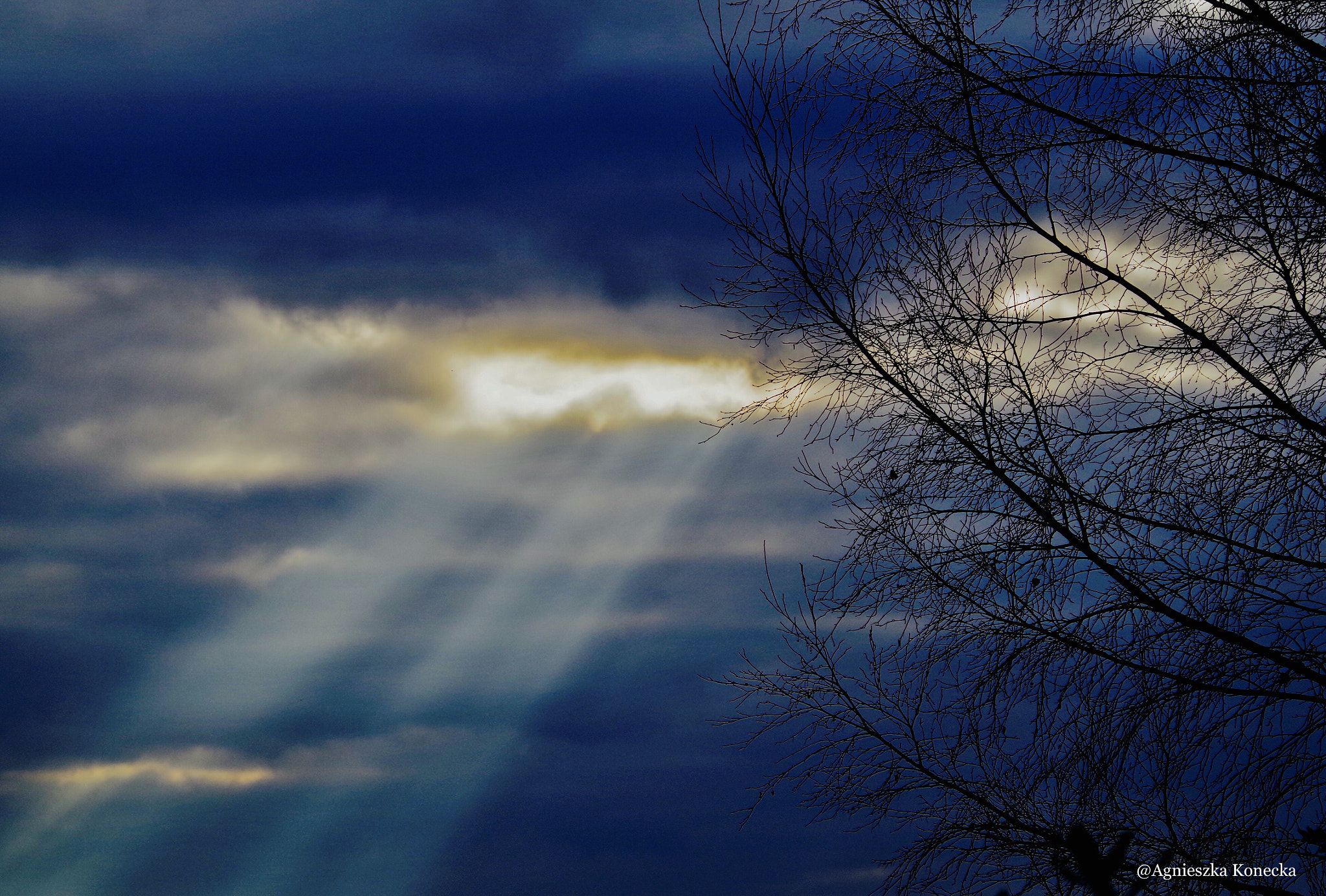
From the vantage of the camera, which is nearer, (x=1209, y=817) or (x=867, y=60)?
(x=1209, y=817)

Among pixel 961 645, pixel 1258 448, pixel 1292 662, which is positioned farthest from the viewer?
pixel 961 645

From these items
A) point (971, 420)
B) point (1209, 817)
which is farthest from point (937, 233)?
point (1209, 817)

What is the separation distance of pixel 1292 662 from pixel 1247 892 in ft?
3.76

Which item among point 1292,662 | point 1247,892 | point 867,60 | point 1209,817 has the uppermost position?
point 867,60

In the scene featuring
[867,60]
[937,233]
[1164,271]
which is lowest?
[1164,271]

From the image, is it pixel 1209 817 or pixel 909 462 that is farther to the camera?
pixel 909 462

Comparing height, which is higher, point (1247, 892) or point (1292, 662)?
point (1292, 662)

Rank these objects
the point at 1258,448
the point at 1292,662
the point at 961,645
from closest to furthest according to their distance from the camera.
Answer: the point at 1292,662 → the point at 1258,448 → the point at 961,645

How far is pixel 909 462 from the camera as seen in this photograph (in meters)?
5.29

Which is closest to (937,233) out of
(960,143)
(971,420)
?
(960,143)

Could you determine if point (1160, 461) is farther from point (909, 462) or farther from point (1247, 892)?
point (1247, 892)

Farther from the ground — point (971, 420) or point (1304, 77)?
point (1304, 77)

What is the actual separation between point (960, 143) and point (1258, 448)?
2164 mm

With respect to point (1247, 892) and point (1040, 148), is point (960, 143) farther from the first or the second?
point (1247, 892)
